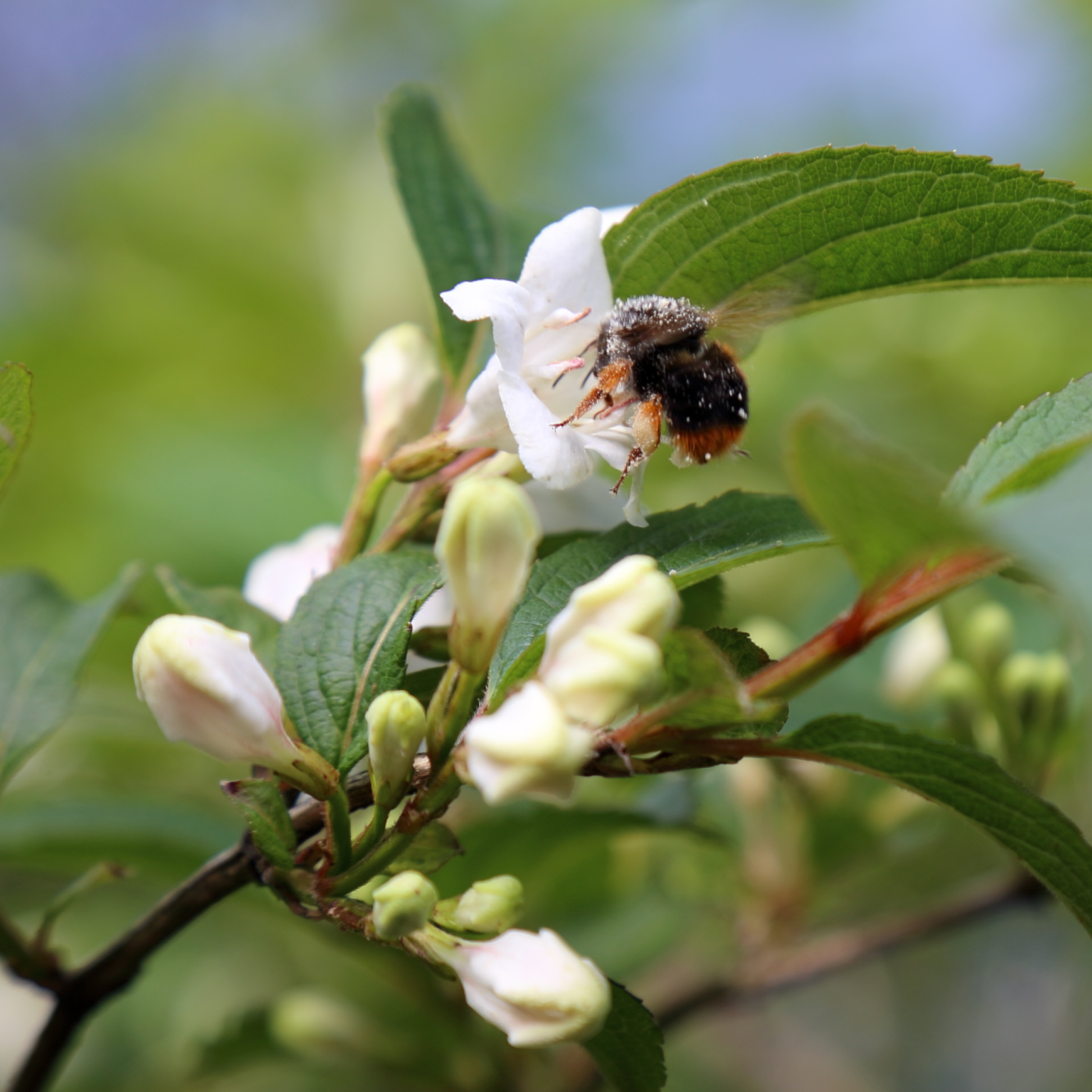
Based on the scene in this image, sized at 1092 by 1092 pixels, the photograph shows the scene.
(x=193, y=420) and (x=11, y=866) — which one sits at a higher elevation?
(x=193, y=420)

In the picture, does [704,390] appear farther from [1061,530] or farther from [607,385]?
[1061,530]

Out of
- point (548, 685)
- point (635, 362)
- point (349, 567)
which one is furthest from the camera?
point (635, 362)

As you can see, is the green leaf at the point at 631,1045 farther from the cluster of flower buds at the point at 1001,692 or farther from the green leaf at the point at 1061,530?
the cluster of flower buds at the point at 1001,692

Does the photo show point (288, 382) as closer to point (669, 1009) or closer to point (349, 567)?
point (669, 1009)

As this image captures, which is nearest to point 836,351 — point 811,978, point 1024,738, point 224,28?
point 1024,738

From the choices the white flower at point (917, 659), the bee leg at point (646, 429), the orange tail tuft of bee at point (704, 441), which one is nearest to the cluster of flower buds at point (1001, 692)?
the white flower at point (917, 659)
